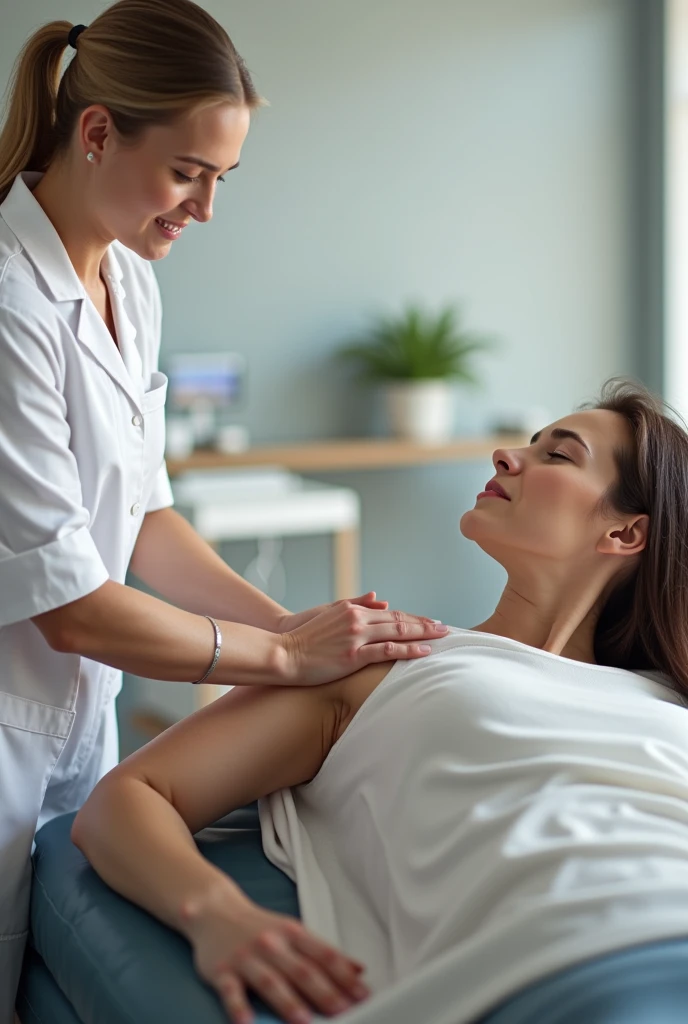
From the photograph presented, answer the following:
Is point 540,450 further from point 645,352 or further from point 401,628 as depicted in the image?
point 645,352

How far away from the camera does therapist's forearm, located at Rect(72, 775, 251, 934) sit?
1121 mm

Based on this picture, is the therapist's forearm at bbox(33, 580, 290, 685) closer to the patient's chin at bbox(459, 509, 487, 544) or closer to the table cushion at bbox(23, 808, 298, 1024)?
the table cushion at bbox(23, 808, 298, 1024)

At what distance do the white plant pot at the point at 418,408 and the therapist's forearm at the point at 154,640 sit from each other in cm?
280

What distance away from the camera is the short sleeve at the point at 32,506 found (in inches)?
50.9

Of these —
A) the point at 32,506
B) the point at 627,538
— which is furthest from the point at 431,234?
the point at 32,506

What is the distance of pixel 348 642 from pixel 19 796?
18.1 inches

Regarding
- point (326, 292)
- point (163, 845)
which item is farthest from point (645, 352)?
point (163, 845)

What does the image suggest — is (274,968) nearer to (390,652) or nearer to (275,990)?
(275,990)

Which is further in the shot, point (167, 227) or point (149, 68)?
point (167, 227)

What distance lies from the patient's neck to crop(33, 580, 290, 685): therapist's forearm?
38 centimetres

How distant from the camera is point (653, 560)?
1574mm

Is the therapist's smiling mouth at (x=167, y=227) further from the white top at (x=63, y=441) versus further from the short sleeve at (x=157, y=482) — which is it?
the short sleeve at (x=157, y=482)

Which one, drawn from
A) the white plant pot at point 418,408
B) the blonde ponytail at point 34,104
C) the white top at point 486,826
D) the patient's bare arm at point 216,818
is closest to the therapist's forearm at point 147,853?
the patient's bare arm at point 216,818

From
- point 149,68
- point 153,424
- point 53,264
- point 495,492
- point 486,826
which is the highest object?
point 149,68
